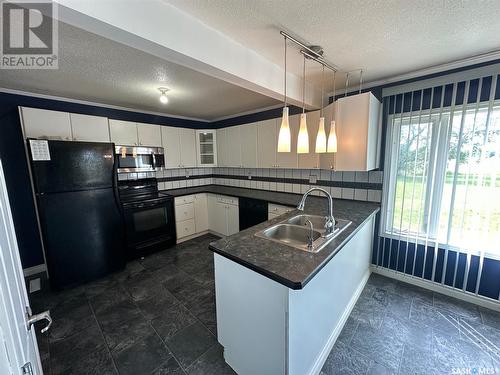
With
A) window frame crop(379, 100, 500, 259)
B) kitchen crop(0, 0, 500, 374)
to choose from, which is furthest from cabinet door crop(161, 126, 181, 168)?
window frame crop(379, 100, 500, 259)

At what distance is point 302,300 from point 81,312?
2.31m

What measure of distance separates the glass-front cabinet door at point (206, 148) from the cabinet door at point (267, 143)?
1230mm

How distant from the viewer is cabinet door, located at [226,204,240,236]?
3521mm

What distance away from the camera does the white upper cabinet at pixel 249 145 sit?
139 inches

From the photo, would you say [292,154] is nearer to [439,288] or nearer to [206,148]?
[206,148]

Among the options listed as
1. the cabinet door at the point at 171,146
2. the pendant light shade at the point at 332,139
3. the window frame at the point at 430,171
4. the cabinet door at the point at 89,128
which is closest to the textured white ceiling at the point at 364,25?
the window frame at the point at 430,171

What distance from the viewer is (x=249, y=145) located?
142 inches

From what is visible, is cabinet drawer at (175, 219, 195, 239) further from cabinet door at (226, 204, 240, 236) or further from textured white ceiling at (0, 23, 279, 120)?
textured white ceiling at (0, 23, 279, 120)

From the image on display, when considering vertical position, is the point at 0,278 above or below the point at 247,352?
above

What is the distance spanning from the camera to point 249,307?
1.29 m

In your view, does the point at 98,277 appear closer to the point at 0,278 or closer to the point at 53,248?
the point at 53,248

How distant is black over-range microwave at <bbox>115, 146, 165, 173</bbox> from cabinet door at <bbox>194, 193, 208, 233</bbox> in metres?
0.91

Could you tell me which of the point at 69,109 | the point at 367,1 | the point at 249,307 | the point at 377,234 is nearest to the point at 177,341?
the point at 249,307

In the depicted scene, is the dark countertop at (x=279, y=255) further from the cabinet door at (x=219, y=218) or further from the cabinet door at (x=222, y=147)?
the cabinet door at (x=222, y=147)
